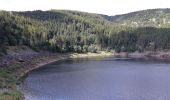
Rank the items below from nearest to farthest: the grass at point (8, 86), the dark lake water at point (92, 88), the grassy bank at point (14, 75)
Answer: the grass at point (8, 86) → the grassy bank at point (14, 75) → the dark lake water at point (92, 88)

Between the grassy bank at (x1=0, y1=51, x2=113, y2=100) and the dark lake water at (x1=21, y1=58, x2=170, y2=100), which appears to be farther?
the dark lake water at (x1=21, y1=58, x2=170, y2=100)

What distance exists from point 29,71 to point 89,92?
55084 mm

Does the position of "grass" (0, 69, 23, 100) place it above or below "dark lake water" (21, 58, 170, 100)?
above

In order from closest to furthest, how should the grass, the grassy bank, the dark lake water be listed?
the grass → the grassy bank → the dark lake water

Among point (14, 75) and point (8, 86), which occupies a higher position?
point (8, 86)

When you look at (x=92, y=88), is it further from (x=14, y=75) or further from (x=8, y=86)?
(x=14, y=75)

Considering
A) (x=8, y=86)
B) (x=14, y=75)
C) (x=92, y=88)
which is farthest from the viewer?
(x=14, y=75)

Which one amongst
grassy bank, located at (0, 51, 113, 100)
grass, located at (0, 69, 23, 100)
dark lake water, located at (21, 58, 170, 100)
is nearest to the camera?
grass, located at (0, 69, 23, 100)

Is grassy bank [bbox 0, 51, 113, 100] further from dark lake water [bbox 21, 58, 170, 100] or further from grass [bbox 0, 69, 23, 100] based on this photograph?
dark lake water [bbox 21, 58, 170, 100]

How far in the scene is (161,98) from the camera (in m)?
87.2

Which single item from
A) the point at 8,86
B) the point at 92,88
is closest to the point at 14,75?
the point at 8,86

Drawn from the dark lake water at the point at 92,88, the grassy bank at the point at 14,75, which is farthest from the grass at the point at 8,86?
the dark lake water at the point at 92,88

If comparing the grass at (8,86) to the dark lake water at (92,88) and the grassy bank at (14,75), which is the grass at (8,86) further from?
the dark lake water at (92,88)

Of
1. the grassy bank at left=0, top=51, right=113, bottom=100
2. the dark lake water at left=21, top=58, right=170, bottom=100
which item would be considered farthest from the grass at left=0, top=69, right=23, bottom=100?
the dark lake water at left=21, top=58, right=170, bottom=100
